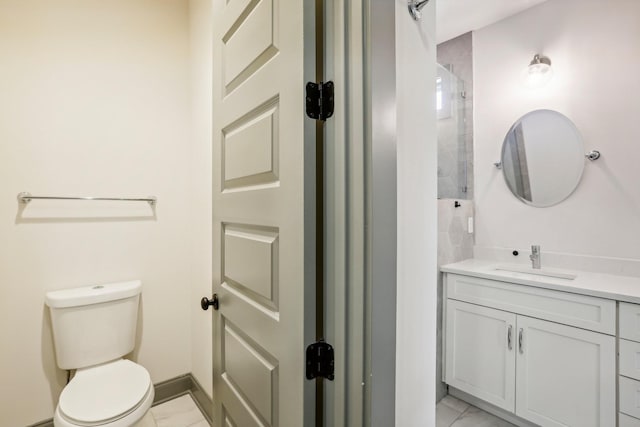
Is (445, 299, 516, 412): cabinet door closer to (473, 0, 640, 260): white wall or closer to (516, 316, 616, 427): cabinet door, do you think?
(516, 316, 616, 427): cabinet door

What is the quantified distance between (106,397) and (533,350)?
2.13 meters

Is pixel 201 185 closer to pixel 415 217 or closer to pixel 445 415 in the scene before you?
pixel 415 217

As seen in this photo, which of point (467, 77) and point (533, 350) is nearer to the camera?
point (533, 350)

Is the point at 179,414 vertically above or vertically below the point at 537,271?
below

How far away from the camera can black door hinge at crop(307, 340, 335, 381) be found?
28.9 inches

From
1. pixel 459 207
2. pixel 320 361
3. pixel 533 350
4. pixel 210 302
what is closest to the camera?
pixel 320 361

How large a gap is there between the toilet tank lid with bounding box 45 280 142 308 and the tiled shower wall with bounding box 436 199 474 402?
1.91m

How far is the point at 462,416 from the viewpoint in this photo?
1885 mm

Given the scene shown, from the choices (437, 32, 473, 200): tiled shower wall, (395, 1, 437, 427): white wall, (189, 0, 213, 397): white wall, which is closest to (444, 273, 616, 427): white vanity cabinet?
(437, 32, 473, 200): tiled shower wall

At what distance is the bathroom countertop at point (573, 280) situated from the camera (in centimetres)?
141

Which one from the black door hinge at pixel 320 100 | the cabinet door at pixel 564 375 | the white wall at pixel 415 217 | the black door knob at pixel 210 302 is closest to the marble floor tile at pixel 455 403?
the cabinet door at pixel 564 375

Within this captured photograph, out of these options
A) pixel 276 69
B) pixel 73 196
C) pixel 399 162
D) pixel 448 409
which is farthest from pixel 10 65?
pixel 448 409

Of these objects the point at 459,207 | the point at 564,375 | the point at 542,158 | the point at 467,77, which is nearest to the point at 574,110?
the point at 542,158

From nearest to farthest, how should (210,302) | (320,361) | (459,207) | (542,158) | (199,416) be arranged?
1. (320,361)
2. (210,302)
3. (199,416)
4. (542,158)
5. (459,207)
